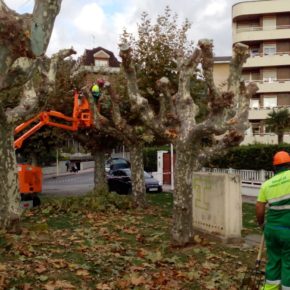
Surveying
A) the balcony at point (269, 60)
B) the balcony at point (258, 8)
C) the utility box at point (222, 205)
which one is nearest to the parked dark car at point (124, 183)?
the utility box at point (222, 205)

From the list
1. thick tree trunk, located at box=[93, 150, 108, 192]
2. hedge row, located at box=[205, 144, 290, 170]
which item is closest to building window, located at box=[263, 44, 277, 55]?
hedge row, located at box=[205, 144, 290, 170]

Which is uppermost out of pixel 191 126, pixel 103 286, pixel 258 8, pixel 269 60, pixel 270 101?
pixel 258 8

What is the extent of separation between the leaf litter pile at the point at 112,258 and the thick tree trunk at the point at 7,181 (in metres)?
0.54

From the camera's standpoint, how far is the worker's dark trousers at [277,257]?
22.2ft

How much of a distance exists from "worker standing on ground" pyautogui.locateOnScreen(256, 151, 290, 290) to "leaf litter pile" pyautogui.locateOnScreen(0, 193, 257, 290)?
1.31 meters

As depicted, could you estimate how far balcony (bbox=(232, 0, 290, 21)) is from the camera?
5400 centimetres

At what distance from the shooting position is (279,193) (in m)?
6.90

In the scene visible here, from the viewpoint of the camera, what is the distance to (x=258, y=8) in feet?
180

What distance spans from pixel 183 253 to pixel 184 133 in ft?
7.93

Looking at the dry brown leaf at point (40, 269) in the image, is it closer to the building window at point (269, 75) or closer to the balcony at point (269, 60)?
the balcony at point (269, 60)

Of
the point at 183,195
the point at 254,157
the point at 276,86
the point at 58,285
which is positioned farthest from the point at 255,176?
the point at 276,86

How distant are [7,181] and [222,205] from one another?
15.9 feet

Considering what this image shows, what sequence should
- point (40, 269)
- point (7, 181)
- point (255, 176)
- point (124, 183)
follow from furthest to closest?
point (124, 183) → point (255, 176) → point (7, 181) → point (40, 269)

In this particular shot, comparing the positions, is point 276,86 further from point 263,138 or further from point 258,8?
point 258,8
